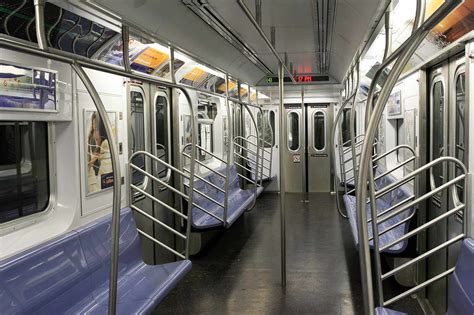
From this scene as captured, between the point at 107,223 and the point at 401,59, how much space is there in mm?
2450

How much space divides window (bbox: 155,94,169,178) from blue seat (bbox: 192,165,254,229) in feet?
2.41

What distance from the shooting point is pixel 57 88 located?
2.96 metres

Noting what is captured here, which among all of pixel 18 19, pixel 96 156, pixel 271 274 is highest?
pixel 18 19

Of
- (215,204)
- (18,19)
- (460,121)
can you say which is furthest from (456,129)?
(215,204)

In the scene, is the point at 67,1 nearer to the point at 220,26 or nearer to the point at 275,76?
the point at 220,26

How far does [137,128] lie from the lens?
4.53 metres

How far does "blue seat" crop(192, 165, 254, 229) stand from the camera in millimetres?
5344

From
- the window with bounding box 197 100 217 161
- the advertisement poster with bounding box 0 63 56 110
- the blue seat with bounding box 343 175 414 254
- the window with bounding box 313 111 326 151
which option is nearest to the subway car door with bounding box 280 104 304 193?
the window with bounding box 313 111 326 151

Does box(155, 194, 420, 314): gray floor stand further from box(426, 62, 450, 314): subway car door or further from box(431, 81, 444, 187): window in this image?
box(431, 81, 444, 187): window

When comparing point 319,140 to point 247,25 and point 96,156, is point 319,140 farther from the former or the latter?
point 96,156

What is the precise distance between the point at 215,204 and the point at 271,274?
1761mm

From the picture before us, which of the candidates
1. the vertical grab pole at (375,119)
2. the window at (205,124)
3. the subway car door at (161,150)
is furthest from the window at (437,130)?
the window at (205,124)

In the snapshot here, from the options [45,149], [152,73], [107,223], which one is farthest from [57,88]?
[152,73]

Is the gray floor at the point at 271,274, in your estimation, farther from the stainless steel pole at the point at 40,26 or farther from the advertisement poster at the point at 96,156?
the stainless steel pole at the point at 40,26
